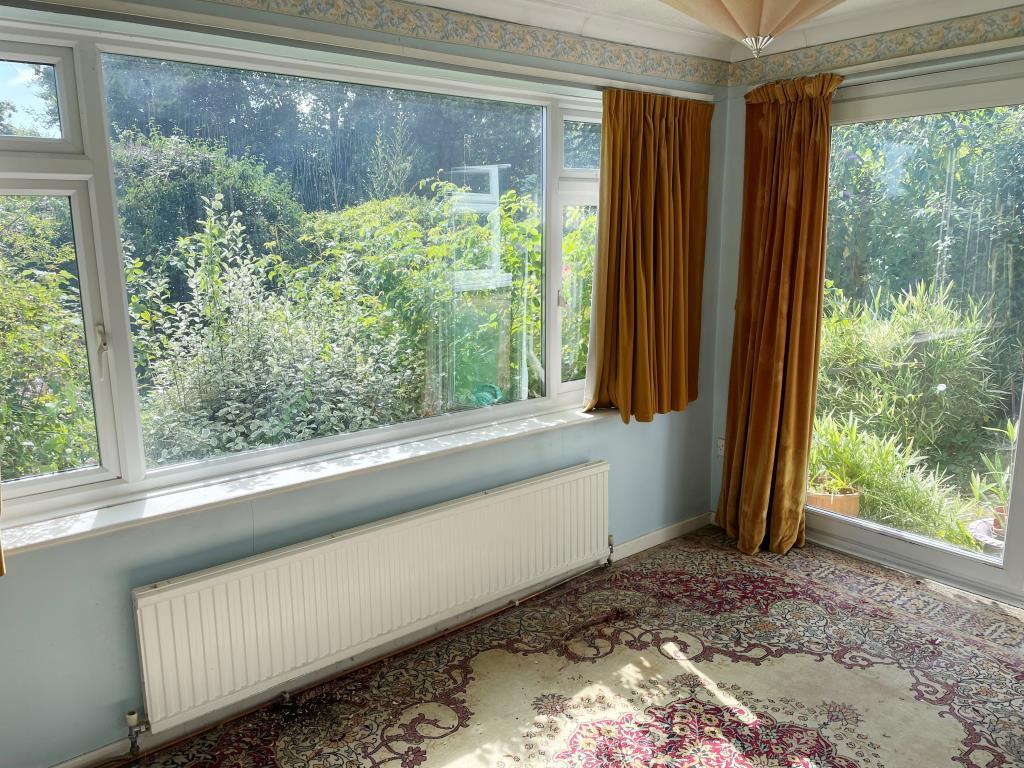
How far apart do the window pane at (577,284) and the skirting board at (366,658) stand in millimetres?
943

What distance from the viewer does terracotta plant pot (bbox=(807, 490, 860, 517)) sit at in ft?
12.7

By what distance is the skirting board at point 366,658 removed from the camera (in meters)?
2.42

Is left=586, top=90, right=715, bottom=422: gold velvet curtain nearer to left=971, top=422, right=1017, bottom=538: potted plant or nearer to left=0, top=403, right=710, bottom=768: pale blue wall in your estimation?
left=0, top=403, right=710, bottom=768: pale blue wall

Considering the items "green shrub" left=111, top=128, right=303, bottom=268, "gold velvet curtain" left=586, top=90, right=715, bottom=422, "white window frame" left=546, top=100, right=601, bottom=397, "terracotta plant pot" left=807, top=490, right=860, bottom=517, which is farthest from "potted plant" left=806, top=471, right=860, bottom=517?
"green shrub" left=111, top=128, right=303, bottom=268

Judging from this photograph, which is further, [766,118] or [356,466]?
[766,118]

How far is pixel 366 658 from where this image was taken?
9.75ft

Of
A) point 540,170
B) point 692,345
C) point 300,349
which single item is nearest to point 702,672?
point 692,345

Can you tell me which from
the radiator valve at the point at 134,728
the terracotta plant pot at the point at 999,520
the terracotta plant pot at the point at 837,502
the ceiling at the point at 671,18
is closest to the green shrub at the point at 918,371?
the terracotta plant pot at the point at 999,520

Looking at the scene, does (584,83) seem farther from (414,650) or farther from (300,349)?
(414,650)

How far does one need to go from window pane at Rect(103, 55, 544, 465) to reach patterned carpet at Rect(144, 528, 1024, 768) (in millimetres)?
973

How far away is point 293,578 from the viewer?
262cm

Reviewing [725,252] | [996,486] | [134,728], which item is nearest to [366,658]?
[134,728]

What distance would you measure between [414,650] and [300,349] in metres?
1.26

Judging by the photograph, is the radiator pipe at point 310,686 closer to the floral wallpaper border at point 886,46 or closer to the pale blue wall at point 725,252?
the pale blue wall at point 725,252
